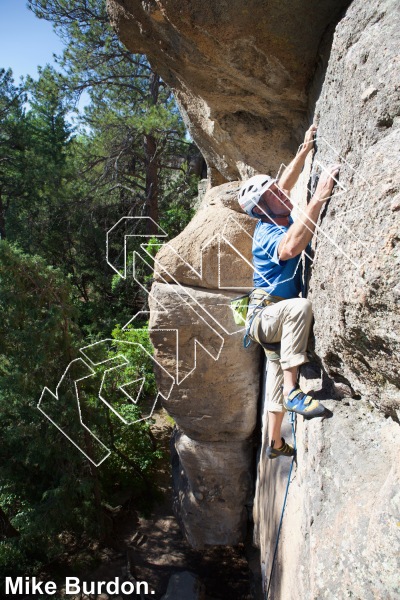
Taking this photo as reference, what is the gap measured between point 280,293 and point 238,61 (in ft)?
5.58

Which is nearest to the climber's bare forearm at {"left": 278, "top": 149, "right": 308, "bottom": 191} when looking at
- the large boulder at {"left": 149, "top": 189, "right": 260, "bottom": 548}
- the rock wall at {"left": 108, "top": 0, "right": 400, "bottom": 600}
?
the rock wall at {"left": 108, "top": 0, "right": 400, "bottom": 600}

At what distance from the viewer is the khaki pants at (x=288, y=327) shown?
2828 mm

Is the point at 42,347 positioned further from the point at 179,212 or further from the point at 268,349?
the point at 179,212

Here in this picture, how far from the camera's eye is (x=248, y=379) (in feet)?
17.0

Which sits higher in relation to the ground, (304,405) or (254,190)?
(254,190)

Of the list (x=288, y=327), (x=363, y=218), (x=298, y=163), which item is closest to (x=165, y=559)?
(x=288, y=327)

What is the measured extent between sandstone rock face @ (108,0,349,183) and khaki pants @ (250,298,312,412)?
1716 mm

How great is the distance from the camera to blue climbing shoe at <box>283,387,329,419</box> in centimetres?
264

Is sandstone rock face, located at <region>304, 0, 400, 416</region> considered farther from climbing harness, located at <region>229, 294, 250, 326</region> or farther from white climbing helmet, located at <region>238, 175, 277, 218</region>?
climbing harness, located at <region>229, 294, 250, 326</region>

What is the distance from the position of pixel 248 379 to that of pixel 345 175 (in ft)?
10.5

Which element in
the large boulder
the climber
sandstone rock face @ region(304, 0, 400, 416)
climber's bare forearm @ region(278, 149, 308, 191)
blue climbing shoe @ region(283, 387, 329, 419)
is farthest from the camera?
the large boulder

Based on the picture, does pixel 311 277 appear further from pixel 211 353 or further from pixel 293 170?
pixel 211 353

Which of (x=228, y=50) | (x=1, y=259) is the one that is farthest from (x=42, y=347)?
(x=228, y=50)

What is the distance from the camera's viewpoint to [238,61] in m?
3.38
